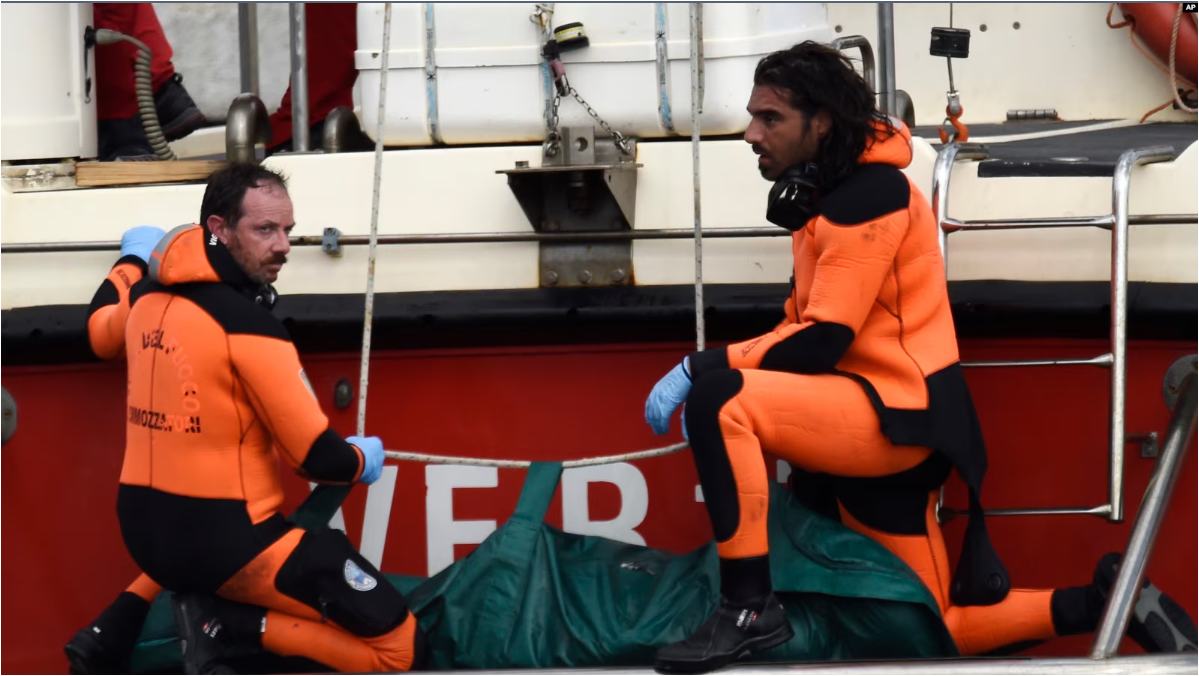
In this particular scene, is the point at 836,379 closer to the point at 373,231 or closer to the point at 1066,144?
the point at 373,231

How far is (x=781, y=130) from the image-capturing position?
2.95m

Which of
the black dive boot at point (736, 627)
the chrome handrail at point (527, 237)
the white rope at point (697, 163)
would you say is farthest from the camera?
the chrome handrail at point (527, 237)

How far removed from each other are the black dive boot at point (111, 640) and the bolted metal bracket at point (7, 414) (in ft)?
2.11

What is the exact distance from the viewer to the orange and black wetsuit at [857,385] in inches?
112

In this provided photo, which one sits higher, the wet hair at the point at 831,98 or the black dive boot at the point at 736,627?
the wet hair at the point at 831,98

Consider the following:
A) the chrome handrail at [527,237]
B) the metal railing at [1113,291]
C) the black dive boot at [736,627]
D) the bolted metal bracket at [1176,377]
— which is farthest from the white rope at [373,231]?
the bolted metal bracket at [1176,377]

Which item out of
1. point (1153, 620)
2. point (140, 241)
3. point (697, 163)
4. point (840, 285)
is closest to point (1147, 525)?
point (1153, 620)

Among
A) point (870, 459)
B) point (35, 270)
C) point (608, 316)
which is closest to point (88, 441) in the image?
point (35, 270)

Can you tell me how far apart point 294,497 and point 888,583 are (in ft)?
4.69

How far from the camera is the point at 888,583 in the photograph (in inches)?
116

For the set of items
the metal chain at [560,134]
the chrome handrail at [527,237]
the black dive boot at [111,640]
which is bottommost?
the black dive boot at [111,640]

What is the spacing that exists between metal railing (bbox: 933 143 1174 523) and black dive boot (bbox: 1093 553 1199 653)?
0.47 ft

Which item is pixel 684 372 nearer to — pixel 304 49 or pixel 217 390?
pixel 217 390

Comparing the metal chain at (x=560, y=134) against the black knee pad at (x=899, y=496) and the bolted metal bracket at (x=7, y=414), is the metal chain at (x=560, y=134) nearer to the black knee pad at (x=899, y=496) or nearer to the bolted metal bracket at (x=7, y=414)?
the black knee pad at (x=899, y=496)
